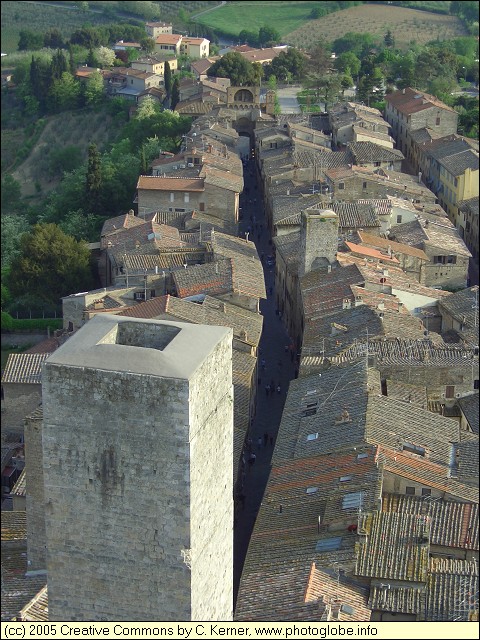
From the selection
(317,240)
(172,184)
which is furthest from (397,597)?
(172,184)

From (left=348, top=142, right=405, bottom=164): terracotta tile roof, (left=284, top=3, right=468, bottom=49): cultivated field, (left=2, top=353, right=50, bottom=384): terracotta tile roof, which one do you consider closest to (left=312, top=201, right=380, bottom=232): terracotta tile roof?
(left=348, top=142, right=405, bottom=164): terracotta tile roof

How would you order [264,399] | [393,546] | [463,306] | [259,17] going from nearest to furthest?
[393,546] → [264,399] → [463,306] → [259,17]

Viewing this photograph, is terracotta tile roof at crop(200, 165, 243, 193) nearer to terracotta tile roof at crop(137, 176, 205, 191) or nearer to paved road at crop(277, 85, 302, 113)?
terracotta tile roof at crop(137, 176, 205, 191)

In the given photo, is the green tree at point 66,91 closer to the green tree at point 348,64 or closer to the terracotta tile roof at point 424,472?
the green tree at point 348,64

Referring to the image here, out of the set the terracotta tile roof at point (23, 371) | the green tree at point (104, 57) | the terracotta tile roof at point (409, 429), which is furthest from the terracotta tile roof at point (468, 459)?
the green tree at point (104, 57)

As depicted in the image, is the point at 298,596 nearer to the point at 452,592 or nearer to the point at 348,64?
the point at 452,592

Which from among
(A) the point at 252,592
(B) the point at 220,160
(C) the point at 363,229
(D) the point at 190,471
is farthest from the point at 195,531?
(B) the point at 220,160

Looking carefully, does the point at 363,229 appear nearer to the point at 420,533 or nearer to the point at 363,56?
the point at 420,533
